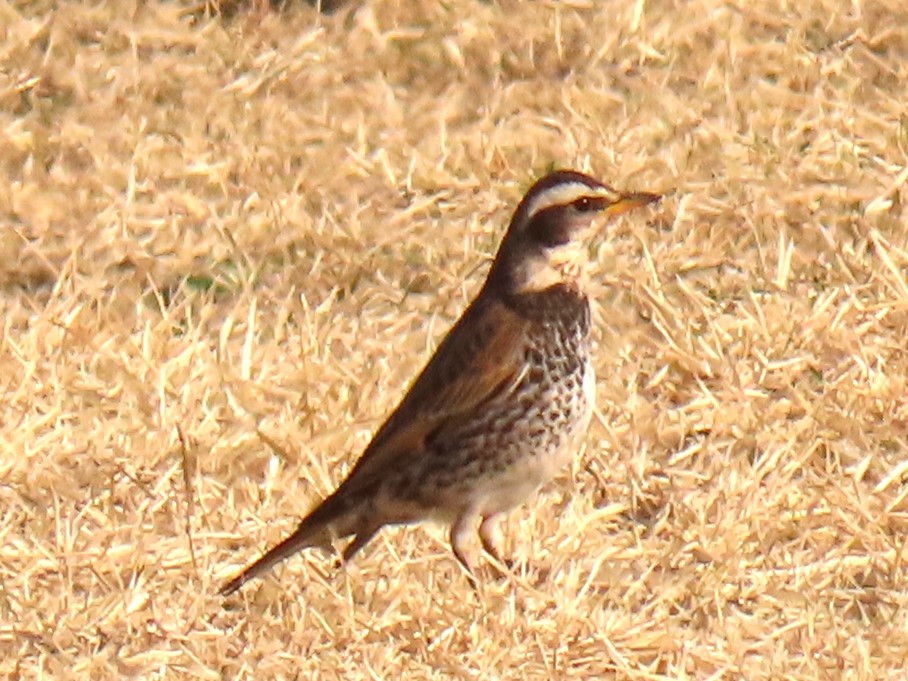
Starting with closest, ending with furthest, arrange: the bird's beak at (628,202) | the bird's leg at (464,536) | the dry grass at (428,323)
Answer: the dry grass at (428,323)
the bird's leg at (464,536)
the bird's beak at (628,202)

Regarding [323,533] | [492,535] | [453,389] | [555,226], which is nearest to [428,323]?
[555,226]

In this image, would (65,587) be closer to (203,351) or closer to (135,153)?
(203,351)

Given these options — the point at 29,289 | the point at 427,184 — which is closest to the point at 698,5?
the point at 427,184

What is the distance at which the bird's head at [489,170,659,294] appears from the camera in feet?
24.5

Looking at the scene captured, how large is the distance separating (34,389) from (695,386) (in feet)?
7.16

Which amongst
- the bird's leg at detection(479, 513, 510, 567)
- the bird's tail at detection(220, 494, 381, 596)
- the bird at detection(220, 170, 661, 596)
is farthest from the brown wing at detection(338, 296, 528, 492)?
the bird's leg at detection(479, 513, 510, 567)

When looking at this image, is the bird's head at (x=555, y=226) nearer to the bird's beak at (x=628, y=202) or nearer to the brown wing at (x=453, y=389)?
the bird's beak at (x=628, y=202)

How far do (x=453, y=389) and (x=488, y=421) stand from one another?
0.47 ft

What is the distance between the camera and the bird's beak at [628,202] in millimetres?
7465

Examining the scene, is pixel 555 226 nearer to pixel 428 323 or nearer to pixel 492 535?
pixel 492 535

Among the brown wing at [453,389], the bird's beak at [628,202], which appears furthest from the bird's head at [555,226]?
the brown wing at [453,389]

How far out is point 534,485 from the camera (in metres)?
7.22

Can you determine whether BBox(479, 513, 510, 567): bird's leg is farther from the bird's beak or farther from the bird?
the bird's beak

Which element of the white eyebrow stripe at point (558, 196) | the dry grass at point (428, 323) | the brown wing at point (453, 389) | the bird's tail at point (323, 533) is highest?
the white eyebrow stripe at point (558, 196)
